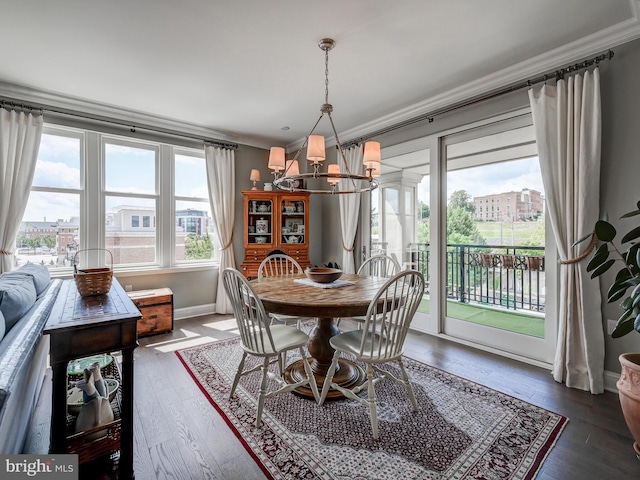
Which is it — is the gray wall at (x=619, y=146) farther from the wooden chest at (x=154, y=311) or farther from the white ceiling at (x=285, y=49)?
the wooden chest at (x=154, y=311)

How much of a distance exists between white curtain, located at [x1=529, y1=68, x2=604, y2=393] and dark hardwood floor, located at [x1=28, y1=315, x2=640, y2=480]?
9.6 inches

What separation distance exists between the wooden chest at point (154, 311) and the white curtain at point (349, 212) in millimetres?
2387

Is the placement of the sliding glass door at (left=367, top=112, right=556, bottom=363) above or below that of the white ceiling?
below

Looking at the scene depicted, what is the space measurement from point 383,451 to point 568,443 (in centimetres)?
105

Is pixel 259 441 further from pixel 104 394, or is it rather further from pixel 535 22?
pixel 535 22

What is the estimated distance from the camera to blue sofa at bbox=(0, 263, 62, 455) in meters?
1.03

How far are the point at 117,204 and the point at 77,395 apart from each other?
287 centimetres

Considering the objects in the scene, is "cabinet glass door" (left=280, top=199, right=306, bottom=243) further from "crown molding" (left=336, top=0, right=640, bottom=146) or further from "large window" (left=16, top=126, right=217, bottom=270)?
"crown molding" (left=336, top=0, right=640, bottom=146)

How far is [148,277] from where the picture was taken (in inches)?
159

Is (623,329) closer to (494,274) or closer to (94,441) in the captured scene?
(494,274)

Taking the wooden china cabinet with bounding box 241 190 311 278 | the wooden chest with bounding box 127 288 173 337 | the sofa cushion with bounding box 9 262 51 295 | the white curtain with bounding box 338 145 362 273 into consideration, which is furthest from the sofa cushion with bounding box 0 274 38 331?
the white curtain with bounding box 338 145 362 273

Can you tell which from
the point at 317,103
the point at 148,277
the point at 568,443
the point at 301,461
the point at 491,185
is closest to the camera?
the point at 301,461

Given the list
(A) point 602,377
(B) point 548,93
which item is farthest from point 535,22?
(A) point 602,377

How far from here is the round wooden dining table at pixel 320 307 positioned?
1.89 meters
